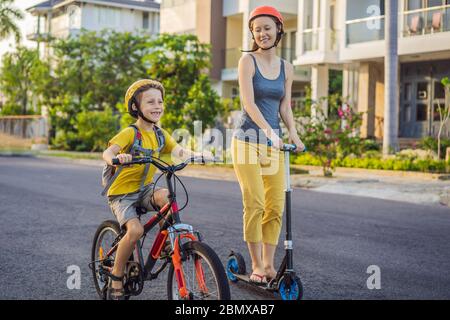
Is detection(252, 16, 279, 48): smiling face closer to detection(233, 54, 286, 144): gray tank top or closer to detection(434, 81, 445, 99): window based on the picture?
detection(233, 54, 286, 144): gray tank top

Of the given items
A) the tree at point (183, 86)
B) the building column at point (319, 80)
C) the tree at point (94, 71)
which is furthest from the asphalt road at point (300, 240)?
the tree at point (94, 71)

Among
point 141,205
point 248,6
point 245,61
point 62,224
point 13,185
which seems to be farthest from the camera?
point 248,6

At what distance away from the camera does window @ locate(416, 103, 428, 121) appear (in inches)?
995

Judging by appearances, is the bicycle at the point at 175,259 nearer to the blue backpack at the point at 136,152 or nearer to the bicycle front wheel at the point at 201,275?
the bicycle front wheel at the point at 201,275

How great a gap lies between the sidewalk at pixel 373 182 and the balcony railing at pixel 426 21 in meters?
7.62

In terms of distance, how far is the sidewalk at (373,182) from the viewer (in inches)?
485

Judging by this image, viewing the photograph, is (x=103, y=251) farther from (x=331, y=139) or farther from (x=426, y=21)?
(x=426, y=21)

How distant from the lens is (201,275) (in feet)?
12.8

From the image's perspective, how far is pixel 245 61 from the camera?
4977mm

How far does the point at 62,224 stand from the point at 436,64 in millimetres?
19358

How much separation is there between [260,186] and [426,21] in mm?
20092

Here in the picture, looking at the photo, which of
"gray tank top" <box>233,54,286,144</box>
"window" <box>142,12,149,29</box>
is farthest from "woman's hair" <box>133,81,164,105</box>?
"window" <box>142,12,149,29</box>

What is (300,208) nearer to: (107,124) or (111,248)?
(111,248)

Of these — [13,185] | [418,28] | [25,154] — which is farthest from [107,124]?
[13,185]
